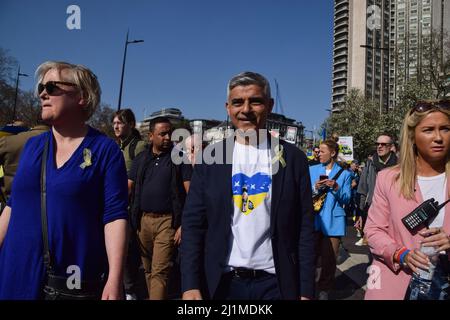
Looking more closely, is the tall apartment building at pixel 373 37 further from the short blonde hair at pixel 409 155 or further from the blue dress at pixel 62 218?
the blue dress at pixel 62 218

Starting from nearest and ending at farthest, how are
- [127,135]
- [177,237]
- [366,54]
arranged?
[177,237], [127,135], [366,54]

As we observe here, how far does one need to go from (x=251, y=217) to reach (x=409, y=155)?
3.43ft

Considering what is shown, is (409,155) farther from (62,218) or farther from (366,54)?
(366,54)

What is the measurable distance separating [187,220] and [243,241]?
352 mm

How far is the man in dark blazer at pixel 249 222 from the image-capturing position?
2070mm

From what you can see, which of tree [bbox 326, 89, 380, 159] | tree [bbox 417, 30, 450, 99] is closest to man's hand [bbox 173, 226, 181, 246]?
tree [bbox 417, 30, 450, 99]

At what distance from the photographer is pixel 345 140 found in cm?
1659

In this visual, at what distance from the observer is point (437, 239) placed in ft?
6.10

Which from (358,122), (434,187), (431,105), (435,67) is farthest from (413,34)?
(434,187)

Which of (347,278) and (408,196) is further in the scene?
(347,278)

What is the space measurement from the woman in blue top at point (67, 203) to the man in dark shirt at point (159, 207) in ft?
6.99

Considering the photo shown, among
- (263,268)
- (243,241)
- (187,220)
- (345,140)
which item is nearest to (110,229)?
(187,220)

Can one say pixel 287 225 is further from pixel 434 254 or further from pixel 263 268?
pixel 434 254
